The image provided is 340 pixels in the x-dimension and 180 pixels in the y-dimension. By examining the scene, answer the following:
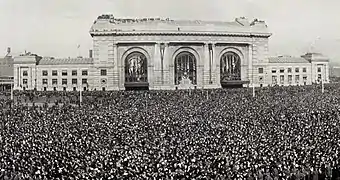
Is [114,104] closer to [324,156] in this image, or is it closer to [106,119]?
[106,119]

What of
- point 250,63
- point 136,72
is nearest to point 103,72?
point 136,72

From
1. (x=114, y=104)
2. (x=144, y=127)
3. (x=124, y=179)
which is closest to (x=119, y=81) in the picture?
(x=114, y=104)

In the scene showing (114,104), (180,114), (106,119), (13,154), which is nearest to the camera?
(13,154)

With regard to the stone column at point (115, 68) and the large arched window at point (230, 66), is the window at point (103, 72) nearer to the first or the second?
the stone column at point (115, 68)

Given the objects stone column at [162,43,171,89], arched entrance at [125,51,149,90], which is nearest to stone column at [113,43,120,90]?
arched entrance at [125,51,149,90]

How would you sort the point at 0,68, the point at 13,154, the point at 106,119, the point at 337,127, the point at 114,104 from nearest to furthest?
1. the point at 13,154
2. the point at 337,127
3. the point at 106,119
4. the point at 114,104
5. the point at 0,68

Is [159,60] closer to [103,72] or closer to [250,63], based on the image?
[103,72]

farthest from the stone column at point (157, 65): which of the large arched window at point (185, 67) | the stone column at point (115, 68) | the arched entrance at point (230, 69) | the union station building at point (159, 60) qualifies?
the arched entrance at point (230, 69)
